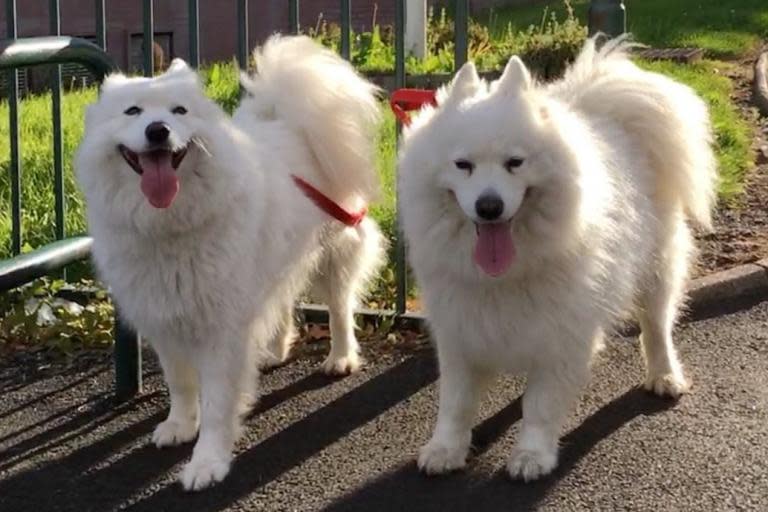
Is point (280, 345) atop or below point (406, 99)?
below

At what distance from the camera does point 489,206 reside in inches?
126

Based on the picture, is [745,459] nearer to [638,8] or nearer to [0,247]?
[0,247]

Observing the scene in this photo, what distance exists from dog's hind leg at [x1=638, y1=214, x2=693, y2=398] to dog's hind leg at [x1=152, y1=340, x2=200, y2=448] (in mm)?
1645

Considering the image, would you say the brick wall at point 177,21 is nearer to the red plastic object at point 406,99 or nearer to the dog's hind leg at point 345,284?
the dog's hind leg at point 345,284

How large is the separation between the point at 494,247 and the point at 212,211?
0.90 m

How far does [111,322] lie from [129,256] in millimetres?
1549

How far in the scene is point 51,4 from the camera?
5141 mm

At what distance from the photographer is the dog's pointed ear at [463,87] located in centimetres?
346

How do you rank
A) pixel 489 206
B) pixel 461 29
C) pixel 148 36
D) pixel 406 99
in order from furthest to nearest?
pixel 148 36, pixel 461 29, pixel 406 99, pixel 489 206

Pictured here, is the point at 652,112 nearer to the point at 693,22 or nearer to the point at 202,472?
the point at 202,472

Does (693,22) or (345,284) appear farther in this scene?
(693,22)

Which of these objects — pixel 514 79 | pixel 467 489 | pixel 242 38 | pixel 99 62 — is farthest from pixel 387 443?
pixel 242 38

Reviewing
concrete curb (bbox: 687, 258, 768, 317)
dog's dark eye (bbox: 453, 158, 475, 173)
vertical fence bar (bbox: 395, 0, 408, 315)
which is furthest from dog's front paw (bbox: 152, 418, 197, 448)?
concrete curb (bbox: 687, 258, 768, 317)

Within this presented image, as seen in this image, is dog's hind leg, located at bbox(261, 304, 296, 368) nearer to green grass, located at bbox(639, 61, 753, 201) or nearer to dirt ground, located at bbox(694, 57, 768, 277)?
dirt ground, located at bbox(694, 57, 768, 277)
